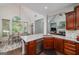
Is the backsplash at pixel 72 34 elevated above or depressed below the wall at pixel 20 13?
below

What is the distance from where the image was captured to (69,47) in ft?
7.25

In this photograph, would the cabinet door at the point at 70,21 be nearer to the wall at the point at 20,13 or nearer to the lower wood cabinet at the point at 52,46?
the lower wood cabinet at the point at 52,46

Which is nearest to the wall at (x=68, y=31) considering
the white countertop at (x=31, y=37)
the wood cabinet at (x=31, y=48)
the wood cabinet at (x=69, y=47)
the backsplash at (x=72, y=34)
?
the backsplash at (x=72, y=34)

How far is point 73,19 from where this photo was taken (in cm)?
221

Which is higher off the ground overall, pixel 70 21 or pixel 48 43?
pixel 70 21

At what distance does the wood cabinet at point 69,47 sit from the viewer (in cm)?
216

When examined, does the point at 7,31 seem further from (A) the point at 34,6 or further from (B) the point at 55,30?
(B) the point at 55,30

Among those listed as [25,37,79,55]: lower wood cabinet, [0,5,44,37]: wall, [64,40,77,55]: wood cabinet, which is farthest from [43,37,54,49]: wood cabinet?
[0,5,44,37]: wall

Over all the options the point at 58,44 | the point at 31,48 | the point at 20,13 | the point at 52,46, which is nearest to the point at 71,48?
the point at 58,44

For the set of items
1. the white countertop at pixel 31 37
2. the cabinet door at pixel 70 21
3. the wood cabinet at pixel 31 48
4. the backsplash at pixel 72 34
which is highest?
the cabinet door at pixel 70 21

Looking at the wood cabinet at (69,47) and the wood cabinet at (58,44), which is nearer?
the wood cabinet at (69,47)

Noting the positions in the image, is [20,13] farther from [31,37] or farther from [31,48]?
[31,48]
